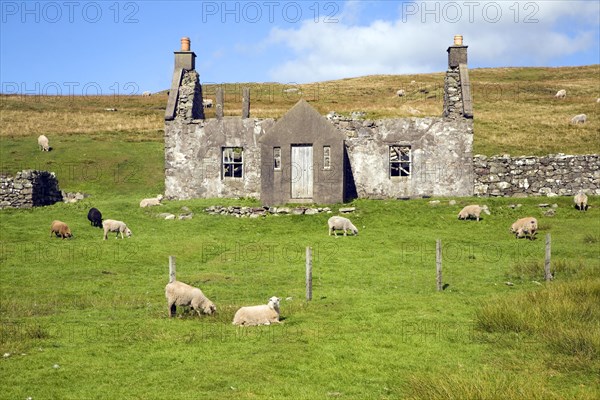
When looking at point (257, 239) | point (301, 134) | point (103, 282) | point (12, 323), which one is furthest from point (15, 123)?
point (12, 323)

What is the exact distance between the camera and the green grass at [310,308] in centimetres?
1291

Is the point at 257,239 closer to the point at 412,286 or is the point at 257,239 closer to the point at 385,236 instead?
the point at 385,236

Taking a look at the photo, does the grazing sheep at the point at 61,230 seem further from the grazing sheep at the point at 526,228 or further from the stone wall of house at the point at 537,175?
the stone wall of house at the point at 537,175

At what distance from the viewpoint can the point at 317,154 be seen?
37.8 meters

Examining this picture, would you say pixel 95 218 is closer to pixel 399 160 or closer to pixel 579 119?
pixel 399 160

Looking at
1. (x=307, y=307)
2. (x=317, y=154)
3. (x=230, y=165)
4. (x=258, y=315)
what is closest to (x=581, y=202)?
(x=317, y=154)

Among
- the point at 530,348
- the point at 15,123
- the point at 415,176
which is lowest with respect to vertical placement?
the point at 530,348

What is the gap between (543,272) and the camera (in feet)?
74.9

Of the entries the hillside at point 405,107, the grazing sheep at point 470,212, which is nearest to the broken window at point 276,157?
the hillside at point 405,107

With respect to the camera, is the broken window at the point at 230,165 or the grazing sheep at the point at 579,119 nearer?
the broken window at the point at 230,165

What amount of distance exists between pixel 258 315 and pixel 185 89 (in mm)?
26693

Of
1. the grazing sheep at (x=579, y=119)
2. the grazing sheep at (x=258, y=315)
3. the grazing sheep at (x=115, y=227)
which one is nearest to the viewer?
the grazing sheep at (x=258, y=315)

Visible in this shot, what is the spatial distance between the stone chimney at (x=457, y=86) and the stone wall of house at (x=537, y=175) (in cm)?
266

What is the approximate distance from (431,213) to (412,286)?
12.8 metres
